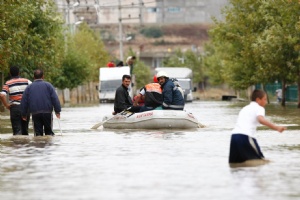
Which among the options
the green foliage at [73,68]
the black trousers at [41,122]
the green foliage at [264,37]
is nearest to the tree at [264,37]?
the green foliage at [264,37]

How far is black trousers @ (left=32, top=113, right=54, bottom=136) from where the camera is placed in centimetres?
2716

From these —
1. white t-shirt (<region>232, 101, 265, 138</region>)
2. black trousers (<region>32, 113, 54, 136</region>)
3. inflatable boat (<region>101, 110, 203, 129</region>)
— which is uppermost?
white t-shirt (<region>232, 101, 265, 138</region>)

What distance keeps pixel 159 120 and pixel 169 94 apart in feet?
2.58

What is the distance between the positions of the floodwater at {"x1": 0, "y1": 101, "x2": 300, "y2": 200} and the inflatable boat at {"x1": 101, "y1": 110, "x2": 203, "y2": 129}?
470 centimetres

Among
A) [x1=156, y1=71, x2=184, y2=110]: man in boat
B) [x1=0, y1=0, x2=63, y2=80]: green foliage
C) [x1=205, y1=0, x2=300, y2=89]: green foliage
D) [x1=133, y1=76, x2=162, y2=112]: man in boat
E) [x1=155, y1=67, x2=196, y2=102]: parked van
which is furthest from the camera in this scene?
[x1=155, y1=67, x2=196, y2=102]: parked van

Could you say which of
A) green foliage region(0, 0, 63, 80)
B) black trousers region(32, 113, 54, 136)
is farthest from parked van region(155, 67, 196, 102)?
black trousers region(32, 113, 54, 136)

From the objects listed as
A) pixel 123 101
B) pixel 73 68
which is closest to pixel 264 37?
pixel 123 101

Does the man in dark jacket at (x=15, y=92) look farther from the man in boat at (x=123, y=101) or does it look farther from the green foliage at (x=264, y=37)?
the green foliage at (x=264, y=37)

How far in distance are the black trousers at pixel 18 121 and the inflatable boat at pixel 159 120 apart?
4.99 m

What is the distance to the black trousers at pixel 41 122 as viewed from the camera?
89.1 ft

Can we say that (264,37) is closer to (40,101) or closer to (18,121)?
(18,121)

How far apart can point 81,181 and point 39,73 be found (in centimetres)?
1113

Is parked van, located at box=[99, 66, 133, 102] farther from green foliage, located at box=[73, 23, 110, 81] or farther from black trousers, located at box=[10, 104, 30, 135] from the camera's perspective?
black trousers, located at box=[10, 104, 30, 135]

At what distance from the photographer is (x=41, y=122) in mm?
27406
